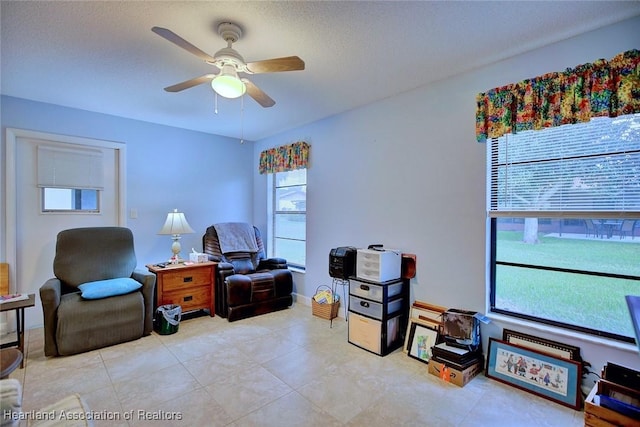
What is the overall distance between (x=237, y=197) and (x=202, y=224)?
2.30 ft

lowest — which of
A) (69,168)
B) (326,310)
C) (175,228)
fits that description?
(326,310)

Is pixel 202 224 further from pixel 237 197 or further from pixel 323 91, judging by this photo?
pixel 323 91

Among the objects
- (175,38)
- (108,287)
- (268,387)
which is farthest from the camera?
(108,287)

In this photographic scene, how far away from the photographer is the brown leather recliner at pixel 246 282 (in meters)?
3.60

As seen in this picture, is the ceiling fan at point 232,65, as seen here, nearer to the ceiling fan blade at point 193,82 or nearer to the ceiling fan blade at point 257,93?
the ceiling fan blade at point 193,82

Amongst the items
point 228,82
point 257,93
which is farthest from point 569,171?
point 228,82

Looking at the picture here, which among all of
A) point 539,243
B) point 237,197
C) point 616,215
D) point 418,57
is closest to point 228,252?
point 237,197

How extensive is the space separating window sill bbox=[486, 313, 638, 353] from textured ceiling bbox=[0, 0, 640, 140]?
6.73ft

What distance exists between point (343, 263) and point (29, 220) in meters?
3.38

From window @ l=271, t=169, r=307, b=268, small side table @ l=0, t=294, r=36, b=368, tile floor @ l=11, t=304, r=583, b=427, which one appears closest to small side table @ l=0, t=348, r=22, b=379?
tile floor @ l=11, t=304, r=583, b=427

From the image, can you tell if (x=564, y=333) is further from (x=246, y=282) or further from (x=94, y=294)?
(x=94, y=294)

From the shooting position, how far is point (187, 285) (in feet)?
11.8

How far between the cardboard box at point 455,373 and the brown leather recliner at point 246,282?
2042 mm

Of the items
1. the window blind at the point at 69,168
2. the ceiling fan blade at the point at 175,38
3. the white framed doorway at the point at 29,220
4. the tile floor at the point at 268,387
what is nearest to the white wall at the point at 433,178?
the tile floor at the point at 268,387
